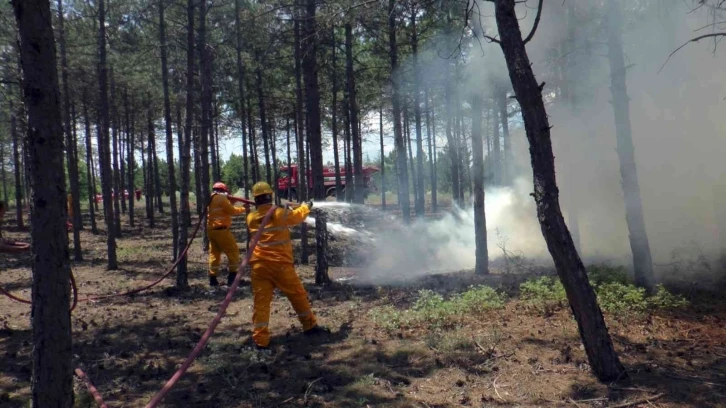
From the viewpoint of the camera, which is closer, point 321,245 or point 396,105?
point 321,245

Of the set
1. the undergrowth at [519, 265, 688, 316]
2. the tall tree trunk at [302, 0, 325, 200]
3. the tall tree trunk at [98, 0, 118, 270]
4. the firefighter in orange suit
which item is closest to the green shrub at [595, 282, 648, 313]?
the undergrowth at [519, 265, 688, 316]

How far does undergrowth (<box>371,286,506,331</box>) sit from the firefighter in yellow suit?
1074mm

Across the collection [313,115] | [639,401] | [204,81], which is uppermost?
[204,81]

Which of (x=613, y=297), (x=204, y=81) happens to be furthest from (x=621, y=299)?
(x=204, y=81)

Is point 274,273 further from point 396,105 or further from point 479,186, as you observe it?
point 396,105

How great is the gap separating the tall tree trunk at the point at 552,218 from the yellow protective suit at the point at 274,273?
2977 millimetres

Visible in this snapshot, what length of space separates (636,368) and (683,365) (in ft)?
1.70

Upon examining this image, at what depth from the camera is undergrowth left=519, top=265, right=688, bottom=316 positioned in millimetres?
7078

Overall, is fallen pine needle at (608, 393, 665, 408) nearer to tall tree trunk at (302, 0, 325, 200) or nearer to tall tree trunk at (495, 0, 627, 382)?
tall tree trunk at (495, 0, 627, 382)

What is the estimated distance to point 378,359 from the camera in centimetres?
572

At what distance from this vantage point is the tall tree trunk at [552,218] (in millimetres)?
4754

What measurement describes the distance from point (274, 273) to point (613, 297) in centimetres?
458

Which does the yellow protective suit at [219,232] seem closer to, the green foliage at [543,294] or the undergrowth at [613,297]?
the green foliage at [543,294]

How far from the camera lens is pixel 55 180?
315 centimetres
